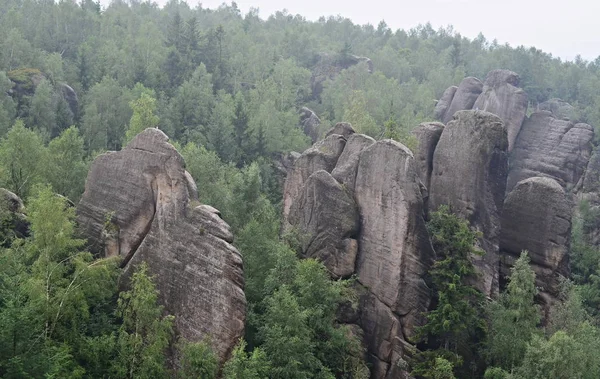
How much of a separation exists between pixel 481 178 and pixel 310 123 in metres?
44.1

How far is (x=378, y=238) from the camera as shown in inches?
1316

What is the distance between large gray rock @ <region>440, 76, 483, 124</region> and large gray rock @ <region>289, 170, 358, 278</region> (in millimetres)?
46147

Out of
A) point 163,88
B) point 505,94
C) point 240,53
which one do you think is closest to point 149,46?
point 163,88

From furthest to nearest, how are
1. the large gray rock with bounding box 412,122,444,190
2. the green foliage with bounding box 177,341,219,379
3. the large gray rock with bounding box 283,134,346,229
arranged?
1. the large gray rock with bounding box 283,134,346,229
2. the large gray rock with bounding box 412,122,444,190
3. the green foliage with bounding box 177,341,219,379

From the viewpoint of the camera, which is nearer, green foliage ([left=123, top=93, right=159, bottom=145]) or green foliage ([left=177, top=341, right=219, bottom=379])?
green foliage ([left=177, top=341, right=219, bottom=379])

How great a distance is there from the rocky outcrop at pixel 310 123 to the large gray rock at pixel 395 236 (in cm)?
4134

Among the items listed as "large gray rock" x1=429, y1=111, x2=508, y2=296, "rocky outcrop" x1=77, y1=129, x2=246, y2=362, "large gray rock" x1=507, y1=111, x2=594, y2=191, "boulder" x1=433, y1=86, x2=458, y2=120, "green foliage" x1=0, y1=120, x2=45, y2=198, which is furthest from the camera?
"boulder" x1=433, y1=86, x2=458, y2=120

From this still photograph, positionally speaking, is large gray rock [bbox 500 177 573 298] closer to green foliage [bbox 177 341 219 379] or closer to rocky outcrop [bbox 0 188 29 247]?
green foliage [bbox 177 341 219 379]

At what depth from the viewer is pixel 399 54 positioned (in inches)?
4835

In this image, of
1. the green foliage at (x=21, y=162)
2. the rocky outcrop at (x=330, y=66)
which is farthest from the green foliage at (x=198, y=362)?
the rocky outcrop at (x=330, y=66)

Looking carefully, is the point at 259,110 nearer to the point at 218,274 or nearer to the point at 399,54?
the point at 218,274

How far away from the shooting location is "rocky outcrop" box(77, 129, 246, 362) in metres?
26.3

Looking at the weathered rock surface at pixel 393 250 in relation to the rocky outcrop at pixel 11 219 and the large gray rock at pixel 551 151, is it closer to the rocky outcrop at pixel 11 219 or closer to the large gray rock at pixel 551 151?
the rocky outcrop at pixel 11 219

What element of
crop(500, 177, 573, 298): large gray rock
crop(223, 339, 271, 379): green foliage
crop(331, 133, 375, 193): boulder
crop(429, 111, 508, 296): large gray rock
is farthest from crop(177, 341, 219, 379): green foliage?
crop(500, 177, 573, 298): large gray rock
